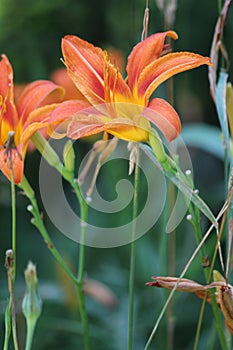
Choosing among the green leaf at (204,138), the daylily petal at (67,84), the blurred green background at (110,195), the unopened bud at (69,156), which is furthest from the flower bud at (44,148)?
the daylily petal at (67,84)

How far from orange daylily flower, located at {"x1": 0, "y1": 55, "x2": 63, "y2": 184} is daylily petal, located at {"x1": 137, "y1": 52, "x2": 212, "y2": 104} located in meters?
0.09

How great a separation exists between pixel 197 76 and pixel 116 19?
214 millimetres

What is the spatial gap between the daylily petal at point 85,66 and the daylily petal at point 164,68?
1.6 inches

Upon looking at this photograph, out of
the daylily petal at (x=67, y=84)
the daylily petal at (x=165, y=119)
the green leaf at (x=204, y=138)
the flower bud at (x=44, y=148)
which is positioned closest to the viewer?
the daylily petal at (x=165, y=119)

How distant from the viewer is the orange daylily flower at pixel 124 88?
1.81ft

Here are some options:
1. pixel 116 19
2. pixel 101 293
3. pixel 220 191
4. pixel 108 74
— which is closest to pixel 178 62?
pixel 108 74

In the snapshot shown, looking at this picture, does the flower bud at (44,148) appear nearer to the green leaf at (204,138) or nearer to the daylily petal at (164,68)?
the daylily petal at (164,68)

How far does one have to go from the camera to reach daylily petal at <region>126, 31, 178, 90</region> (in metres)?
0.59

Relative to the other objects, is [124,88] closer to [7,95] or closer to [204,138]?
[7,95]

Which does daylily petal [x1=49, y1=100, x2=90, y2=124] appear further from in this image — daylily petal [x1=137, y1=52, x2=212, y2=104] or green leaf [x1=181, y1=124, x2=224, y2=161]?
green leaf [x1=181, y1=124, x2=224, y2=161]

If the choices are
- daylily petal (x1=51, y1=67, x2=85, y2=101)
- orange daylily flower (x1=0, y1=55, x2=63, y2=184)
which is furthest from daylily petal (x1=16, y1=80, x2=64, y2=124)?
daylily petal (x1=51, y1=67, x2=85, y2=101)

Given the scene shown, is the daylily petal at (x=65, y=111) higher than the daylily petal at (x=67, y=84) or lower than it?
lower

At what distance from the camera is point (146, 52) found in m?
0.59

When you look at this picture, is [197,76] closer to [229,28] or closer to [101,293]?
[229,28]
